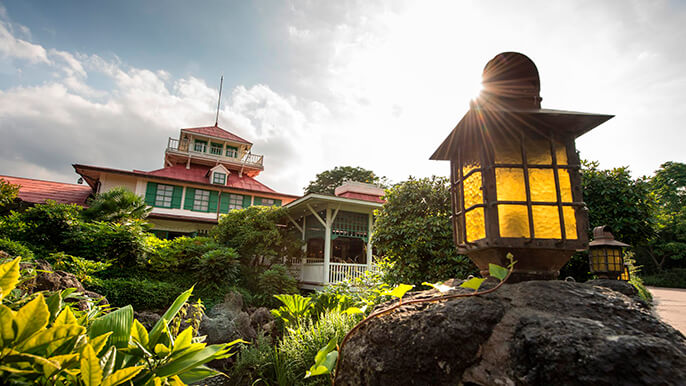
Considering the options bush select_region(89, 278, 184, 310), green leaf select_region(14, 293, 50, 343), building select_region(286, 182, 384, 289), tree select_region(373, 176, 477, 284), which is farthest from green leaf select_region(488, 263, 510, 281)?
building select_region(286, 182, 384, 289)

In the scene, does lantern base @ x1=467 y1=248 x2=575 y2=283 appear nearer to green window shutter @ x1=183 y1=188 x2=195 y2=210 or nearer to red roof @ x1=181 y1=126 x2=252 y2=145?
green window shutter @ x1=183 y1=188 x2=195 y2=210

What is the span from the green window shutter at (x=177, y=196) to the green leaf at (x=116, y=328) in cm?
1676

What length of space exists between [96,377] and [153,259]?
8114 mm

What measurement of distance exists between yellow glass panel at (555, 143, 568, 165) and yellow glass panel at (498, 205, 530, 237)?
16.0 inches

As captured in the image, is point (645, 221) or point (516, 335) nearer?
point (516, 335)

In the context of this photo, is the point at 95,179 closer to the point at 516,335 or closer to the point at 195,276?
the point at 195,276

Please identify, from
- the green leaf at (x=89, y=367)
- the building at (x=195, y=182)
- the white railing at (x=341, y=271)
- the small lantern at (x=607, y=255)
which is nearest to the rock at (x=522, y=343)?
the green leaf at (x=89, y=367)

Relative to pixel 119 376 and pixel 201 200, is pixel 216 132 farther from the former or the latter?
pixel 119 376

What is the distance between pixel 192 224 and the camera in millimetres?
15742

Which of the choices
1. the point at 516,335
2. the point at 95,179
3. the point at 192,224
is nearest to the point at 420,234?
the point at 516,335

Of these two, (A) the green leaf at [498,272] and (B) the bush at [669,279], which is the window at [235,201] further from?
(B) the bush at [669,279]

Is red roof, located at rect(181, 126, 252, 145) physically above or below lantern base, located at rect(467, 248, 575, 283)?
above

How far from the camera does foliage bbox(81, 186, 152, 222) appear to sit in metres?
8.86

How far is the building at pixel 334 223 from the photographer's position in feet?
33.4
